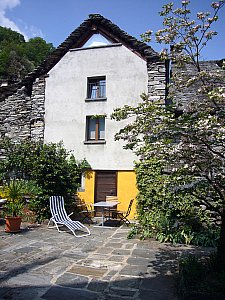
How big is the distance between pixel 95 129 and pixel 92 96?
1570mm

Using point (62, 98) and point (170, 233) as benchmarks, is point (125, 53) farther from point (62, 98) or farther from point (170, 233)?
point (170, 233)

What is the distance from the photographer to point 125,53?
11.1 metres

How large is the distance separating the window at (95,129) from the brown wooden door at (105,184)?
1.54m

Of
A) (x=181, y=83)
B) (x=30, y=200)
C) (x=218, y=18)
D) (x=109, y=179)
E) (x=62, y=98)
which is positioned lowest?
(x=30, y=200)

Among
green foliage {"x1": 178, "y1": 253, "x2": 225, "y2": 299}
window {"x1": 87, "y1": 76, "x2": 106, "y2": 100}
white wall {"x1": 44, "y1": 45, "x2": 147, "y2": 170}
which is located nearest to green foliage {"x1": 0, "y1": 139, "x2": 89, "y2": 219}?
white wall {"x1": 44, "y1": 45, "x2": 147, "y2": 170}

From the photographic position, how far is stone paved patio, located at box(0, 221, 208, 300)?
380 centimetres

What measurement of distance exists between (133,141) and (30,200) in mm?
7375

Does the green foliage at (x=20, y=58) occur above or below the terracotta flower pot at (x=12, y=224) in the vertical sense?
above

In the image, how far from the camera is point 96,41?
1180 centimetres

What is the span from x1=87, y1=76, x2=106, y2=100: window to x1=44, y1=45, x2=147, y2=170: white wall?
0.23 metres

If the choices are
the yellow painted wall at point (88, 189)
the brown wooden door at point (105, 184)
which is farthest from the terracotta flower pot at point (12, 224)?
the brown wooden door at point (105, 184)

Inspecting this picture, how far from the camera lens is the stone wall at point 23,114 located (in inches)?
469

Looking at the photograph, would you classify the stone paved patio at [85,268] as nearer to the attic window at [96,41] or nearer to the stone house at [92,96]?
the stone house at [92,96]

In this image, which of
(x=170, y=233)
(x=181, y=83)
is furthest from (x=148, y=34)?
(x=170, y=233)
